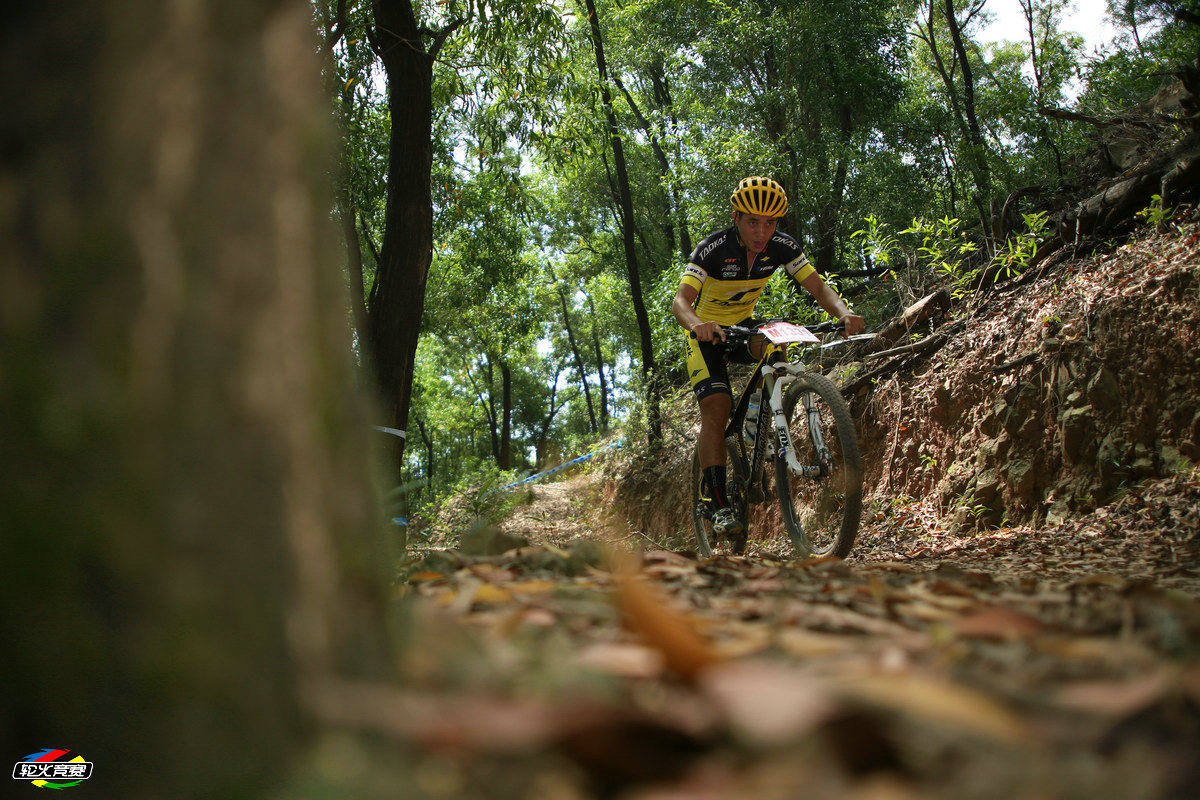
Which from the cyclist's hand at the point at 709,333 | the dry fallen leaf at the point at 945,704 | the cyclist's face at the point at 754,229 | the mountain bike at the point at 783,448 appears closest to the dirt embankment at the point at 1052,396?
the mountain bike at the point at 783,448

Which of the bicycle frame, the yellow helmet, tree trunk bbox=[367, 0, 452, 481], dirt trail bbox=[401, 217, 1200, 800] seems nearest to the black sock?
the bicycle frame

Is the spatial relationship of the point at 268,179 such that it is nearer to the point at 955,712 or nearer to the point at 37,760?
the point at 37,760

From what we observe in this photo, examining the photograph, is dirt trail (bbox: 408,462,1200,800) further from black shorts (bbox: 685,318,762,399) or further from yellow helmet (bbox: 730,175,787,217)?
yellow helmet (bbox: 730,175,787,217)

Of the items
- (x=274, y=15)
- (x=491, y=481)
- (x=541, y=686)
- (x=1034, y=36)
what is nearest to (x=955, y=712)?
(x=541, y=686)

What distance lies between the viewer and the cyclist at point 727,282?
17.3 feet

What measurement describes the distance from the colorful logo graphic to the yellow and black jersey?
4.85 metres

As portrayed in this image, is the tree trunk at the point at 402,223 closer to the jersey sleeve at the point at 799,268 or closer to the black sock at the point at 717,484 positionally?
the black sock at the point at 717,484

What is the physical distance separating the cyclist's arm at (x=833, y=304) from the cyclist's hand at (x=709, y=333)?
2.73 ft

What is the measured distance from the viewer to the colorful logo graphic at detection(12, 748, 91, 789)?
0.83m

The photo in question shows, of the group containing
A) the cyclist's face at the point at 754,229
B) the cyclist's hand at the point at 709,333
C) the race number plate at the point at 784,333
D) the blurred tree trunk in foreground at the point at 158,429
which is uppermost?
the cyclist's face at the point at 754,229

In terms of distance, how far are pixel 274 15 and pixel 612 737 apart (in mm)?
997

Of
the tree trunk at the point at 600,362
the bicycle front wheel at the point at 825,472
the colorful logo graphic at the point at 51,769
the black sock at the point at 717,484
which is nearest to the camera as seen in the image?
the colorful logo graphic at the point at 51,769

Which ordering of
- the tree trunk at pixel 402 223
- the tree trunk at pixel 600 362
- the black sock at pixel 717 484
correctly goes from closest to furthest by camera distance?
the black sock at pixel 717 484, the tree trunk at pixel 402 223, the tree trunk at pixel 600 362

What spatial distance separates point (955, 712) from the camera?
2.43 ft
